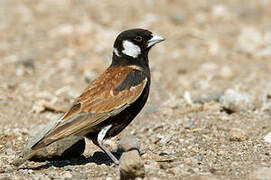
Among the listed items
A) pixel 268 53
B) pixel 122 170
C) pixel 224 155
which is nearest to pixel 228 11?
pixel 268 53

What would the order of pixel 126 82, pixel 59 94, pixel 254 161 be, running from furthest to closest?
pixel 59 94
pixel 126 82
pixel 254 161

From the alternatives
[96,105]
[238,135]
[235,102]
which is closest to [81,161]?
[96,105]

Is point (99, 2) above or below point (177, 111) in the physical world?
above

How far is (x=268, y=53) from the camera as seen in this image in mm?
14078

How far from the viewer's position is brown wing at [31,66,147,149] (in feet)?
20.7

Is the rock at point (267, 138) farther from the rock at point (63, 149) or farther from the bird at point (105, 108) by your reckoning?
the rock at point (63, 149)

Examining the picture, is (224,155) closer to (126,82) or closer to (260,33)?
(126,82)

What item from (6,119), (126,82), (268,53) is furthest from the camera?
(268,53)

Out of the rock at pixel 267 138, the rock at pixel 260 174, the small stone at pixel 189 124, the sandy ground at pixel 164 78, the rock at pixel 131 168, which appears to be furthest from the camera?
the small stone at pixel 189 124

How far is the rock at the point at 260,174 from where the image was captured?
5.36 metres

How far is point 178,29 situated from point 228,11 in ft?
8.46

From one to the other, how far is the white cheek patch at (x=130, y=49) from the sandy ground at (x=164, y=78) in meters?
1.20

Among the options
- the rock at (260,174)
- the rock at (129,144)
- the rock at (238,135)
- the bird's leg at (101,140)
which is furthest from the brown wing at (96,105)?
the rock at (260,174)

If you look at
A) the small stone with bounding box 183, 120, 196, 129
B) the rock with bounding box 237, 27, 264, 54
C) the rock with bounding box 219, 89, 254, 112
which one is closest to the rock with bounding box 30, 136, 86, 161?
the small stone with bounding box 183, 120, 196, 129
